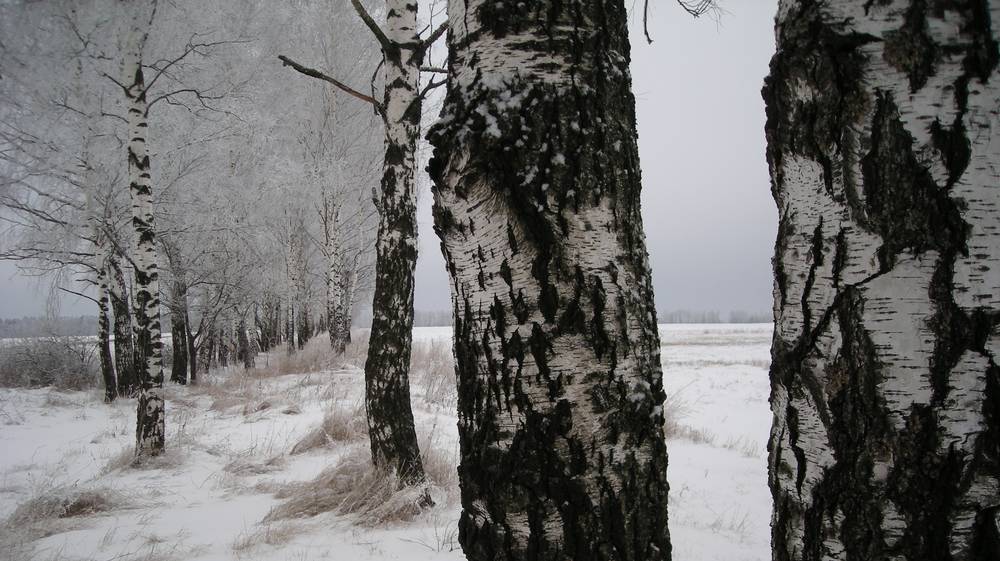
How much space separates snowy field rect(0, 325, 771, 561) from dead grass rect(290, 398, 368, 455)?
0.05 ft

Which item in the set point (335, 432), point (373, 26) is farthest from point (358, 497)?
point (373, 26)

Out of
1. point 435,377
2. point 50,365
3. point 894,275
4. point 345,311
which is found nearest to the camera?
point 894,275

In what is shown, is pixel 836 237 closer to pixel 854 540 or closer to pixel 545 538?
pixel 854 540

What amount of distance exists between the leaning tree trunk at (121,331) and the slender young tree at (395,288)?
7296mm

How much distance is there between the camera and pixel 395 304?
3.61m

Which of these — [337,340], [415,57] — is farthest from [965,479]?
[337,340]

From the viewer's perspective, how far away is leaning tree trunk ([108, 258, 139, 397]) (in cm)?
876

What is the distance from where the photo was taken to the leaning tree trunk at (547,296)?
1.07 metres

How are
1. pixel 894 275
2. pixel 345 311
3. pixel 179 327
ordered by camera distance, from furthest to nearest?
pixel 345 311
pixel 179 327
pixel 894 275

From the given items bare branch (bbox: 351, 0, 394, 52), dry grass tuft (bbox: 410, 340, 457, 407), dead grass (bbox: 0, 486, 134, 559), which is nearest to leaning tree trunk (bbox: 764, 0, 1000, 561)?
bare branch (bbox: 351, 0, 394, 52)

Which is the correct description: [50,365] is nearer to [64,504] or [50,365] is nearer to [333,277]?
[333,277]

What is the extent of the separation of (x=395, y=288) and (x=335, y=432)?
7.40 feet

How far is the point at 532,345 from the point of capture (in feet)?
3.55

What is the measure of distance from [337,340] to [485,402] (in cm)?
1191
